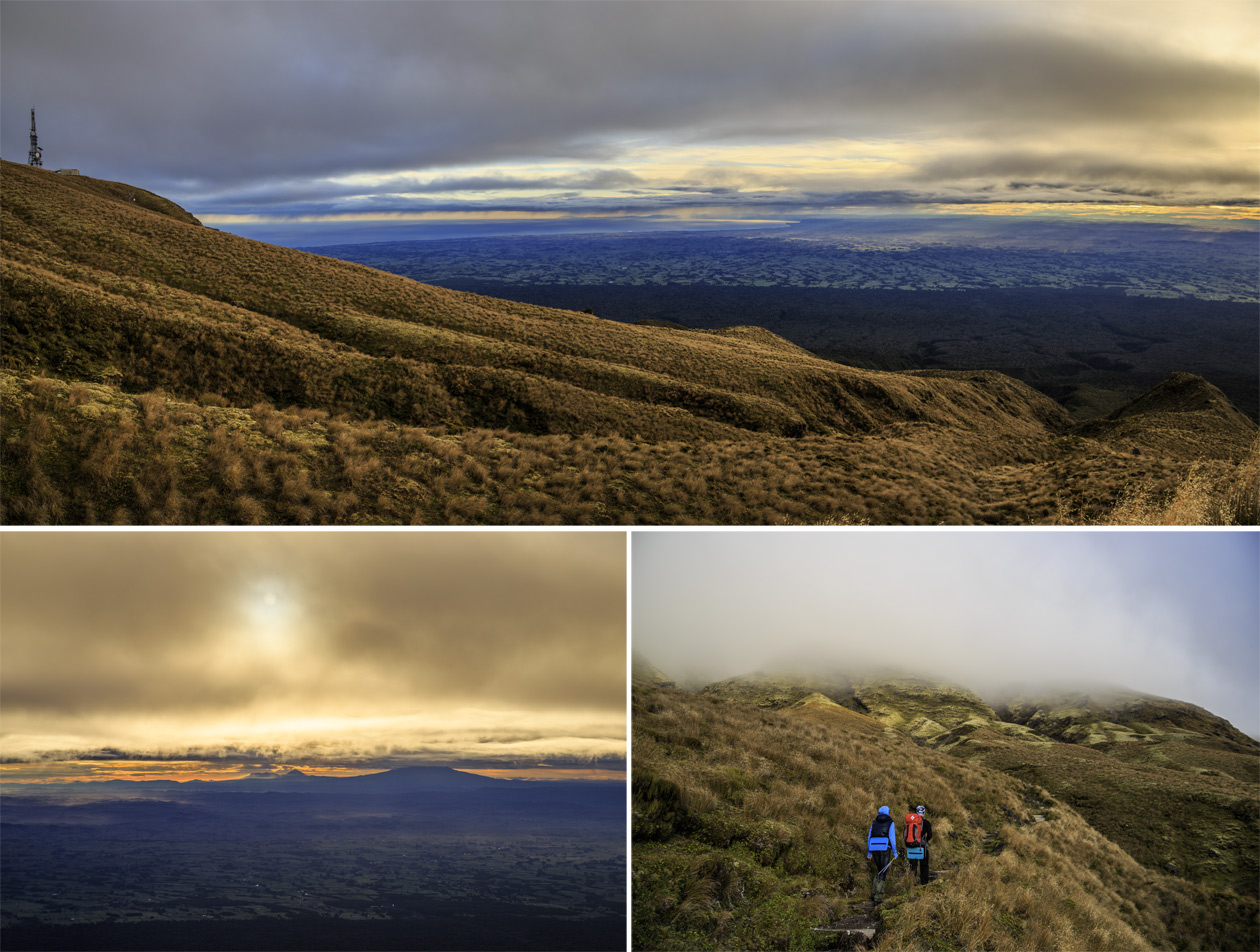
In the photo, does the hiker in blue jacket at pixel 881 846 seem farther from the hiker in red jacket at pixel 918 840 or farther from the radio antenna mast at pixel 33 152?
the radio antenna mast at pixel 33 152

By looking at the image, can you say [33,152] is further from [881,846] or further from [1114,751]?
[1114,751]

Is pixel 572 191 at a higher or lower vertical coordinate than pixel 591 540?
higher

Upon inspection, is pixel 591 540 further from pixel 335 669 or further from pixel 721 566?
pixel 335 669

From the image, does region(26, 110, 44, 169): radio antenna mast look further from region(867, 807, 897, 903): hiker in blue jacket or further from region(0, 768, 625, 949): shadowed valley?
region(867, 807, 897, 903): hiker in blue jacket

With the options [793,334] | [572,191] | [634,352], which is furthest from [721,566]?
[793,334]

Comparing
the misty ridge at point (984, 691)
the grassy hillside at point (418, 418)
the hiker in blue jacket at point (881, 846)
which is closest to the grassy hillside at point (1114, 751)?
the misty ridge at point (984, 691)

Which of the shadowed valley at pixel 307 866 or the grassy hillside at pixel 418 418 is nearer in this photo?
the shadowed valley at pixel 307 866

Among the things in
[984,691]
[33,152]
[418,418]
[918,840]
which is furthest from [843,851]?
[33,152]
